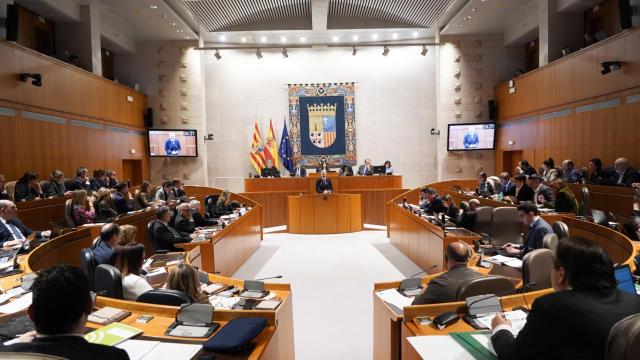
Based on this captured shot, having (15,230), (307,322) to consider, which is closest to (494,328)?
(307,322)

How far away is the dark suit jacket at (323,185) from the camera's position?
10898 mm

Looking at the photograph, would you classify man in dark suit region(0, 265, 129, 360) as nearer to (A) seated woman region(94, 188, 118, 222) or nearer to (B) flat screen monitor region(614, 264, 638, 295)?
(B) flat screen monitor region(614, 264, 638, 295)

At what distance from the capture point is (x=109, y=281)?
2902 millimetres

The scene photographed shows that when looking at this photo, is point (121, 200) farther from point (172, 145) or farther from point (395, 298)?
point (172, 145)

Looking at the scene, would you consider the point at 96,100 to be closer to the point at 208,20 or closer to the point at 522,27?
the point at 208,20

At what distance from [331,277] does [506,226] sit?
8.26 feet

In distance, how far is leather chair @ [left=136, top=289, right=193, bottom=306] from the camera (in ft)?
8.68

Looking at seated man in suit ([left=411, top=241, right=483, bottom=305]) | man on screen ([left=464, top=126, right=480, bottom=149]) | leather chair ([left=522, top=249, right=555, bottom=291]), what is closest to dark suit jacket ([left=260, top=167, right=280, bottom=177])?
man on screen ([left=464, top=126, right=480, bottom=149])

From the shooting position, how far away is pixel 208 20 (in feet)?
42.3

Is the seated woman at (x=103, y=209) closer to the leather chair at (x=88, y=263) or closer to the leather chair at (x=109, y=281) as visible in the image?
the leather chair at (x=88, y=263)

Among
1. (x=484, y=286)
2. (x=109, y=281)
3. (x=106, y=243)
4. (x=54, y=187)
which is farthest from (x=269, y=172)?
(x=484, y=286)

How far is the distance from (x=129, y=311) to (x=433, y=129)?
12999 mm

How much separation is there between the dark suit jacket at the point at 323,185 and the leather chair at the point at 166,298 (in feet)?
27.1

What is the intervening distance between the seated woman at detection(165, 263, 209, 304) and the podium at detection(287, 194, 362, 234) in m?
7.28
